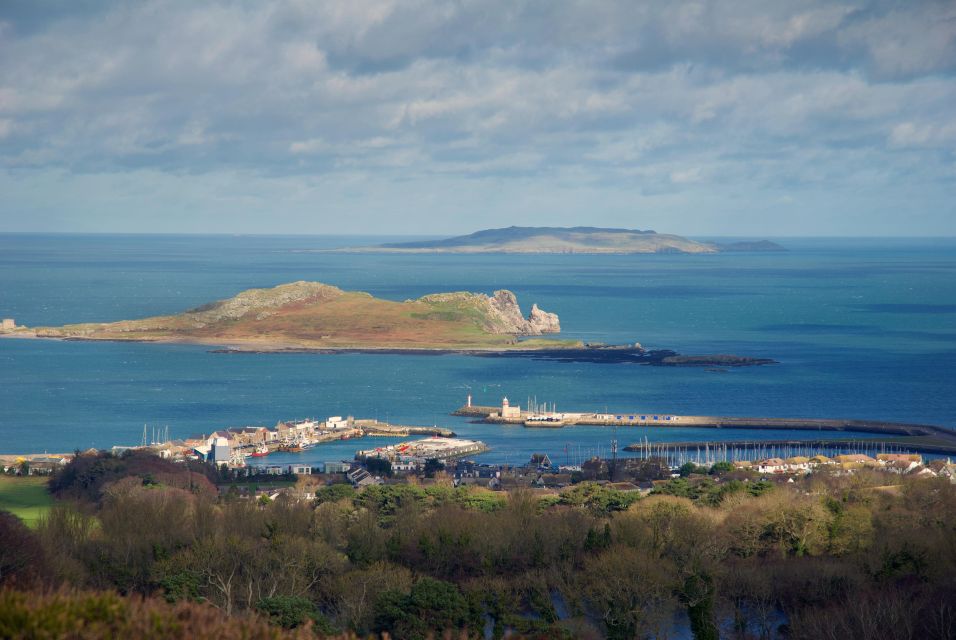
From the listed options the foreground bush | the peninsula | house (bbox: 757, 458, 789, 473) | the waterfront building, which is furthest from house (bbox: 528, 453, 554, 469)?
the peninsula

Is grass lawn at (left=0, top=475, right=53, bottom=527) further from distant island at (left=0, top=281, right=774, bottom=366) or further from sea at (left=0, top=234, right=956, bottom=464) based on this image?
distant island at (left=0, top=281, right=774, bottom=366)

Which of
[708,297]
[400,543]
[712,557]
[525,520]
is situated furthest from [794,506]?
[708,297]

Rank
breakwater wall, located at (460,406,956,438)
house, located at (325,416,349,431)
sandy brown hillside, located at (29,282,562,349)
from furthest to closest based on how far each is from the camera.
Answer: sandy brown hillside, located at (29,282,562,349) < house, located at (325,416,349,431) < breakwater wall, located at (460,406,956,438)

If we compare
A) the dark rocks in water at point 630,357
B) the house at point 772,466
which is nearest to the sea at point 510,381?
the dark rocks in water at point 630,357

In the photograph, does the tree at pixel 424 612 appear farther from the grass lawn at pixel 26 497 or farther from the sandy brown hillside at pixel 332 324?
the sandy brown hillside at pixel 332 324

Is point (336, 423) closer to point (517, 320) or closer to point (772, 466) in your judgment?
point (772, 466)

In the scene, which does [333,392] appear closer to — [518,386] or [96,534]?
[518,386]
